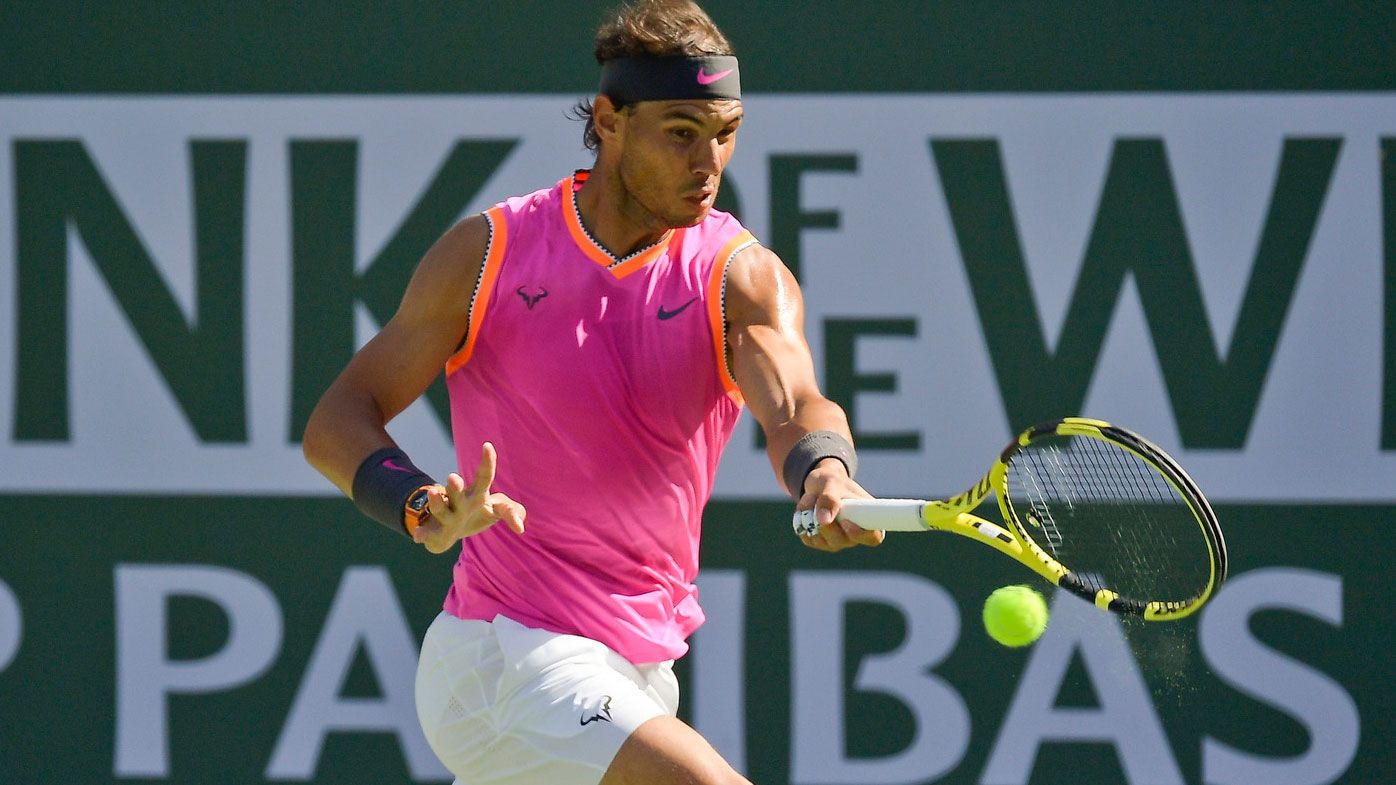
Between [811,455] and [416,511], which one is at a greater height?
[811,455]

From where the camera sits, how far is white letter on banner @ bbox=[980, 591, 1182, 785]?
196 inches

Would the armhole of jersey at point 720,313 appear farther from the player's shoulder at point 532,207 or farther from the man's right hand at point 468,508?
the man's right hand at point 468,508

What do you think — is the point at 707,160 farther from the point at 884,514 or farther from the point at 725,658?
the point at 725,658

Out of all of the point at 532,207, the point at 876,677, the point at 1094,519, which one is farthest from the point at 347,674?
the point at 1094,519

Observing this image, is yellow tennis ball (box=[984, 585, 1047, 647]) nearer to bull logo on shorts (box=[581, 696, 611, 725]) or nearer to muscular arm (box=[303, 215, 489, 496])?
bull logo on shorts (box=[581, 696, 611, 725])

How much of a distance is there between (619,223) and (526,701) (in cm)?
94

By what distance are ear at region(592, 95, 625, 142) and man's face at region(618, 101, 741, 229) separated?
0.02 metres

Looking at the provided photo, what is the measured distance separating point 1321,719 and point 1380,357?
101cm

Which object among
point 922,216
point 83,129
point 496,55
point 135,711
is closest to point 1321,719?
point 922,216

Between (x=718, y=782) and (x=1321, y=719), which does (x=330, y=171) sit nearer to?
(x=718, y=782)

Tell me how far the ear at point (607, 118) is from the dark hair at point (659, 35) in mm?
17

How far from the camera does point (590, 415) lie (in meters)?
3.45

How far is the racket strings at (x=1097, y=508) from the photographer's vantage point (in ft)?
10.8

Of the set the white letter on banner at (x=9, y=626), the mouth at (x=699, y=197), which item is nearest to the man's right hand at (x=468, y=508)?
the mouth at (x=699, y=197)
